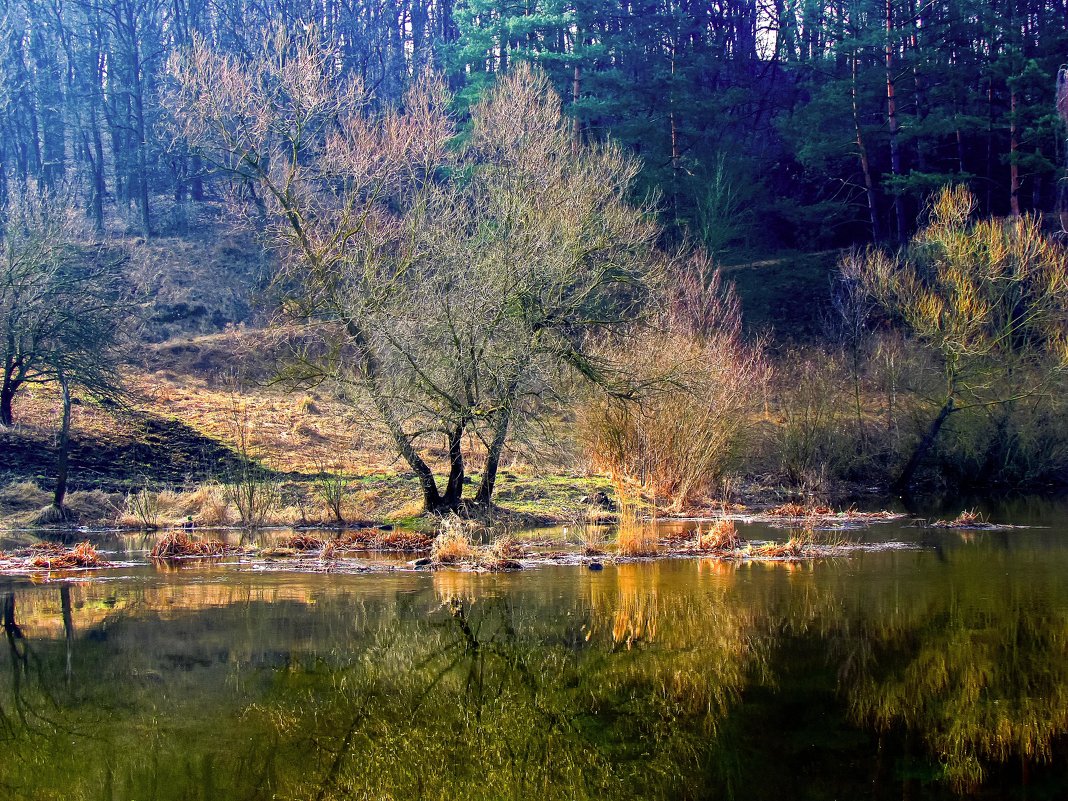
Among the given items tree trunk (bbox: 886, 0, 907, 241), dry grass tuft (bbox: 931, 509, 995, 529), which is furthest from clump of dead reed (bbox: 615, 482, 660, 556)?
tree trunk (bbox: 886, 0, 907, 241)

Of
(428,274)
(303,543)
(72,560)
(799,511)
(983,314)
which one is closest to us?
(72,560)

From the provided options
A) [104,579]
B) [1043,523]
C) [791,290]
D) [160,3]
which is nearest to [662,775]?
[104,579]

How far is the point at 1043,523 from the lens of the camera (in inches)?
936

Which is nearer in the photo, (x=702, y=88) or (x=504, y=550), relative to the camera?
(x=504, y=550)

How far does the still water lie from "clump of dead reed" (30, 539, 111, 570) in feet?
5.00

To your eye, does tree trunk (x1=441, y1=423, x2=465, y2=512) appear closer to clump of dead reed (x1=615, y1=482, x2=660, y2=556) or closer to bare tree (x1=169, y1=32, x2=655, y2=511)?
bare tree (x1=169, y1=32, x2=655, y2=511)

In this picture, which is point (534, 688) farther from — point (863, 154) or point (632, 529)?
point (863, 154)

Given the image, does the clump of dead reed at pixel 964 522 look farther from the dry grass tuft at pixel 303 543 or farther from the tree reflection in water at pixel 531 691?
the dry grass tuft at pixel 303 543

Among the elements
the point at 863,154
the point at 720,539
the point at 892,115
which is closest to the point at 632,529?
the point at 720,539

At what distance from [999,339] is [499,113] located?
49.7 feet

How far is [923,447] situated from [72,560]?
76.9ft

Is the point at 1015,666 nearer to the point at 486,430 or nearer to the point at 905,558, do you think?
the point at 905,558

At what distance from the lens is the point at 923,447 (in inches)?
1257

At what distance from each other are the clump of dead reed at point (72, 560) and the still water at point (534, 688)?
152cm
